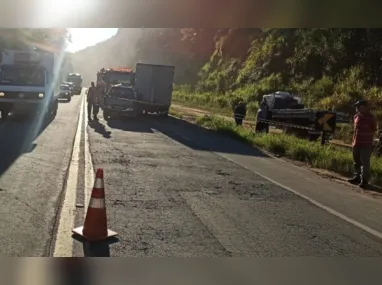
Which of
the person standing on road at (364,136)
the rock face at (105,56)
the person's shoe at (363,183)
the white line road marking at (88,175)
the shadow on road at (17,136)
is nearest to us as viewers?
the white line road marking at (88,175)

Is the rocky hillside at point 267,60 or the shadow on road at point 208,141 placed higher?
the rocky hillside at point 267,60

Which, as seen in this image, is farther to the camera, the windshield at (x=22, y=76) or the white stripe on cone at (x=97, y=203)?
the windshield at (x=22, y=76)

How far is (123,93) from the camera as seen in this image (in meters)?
31.1

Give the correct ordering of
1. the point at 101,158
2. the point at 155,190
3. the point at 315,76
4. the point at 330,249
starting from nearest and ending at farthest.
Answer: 1. the point at 330,249
2. the point at 155,190
3. the point at 101,158
4. the point at 315,76

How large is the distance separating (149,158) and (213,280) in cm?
941

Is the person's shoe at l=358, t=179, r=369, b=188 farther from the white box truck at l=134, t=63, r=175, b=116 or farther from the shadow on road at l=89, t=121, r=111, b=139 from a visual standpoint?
the white box truck at l=134, t=63, r=175, b=116

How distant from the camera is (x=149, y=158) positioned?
46.9 ft

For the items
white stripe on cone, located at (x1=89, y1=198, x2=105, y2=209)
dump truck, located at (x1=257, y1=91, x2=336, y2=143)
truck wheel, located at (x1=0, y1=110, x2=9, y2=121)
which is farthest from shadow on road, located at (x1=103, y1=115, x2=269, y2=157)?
white stripe on cone, located at (x1=89, y1=198, x2=105, y2=209)

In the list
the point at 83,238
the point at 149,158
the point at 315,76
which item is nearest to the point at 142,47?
the point at 315,76

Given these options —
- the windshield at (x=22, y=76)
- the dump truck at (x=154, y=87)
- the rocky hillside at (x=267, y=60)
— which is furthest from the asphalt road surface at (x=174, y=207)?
the dump truck at (x=154, y=87)

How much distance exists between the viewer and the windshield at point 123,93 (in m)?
30.7

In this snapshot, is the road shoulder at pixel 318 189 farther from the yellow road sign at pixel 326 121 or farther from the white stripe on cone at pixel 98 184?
the white stripe on cone at pixel 98 184

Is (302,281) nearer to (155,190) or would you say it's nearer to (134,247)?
(134,247)

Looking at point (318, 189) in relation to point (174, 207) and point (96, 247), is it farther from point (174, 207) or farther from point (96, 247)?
point (96, 247)
